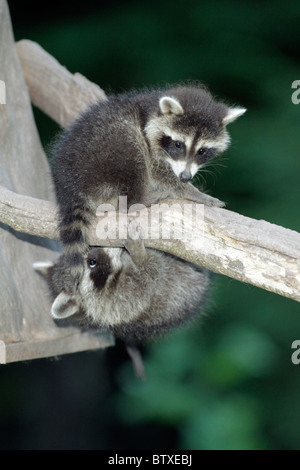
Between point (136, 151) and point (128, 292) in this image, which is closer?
point (136, 151)

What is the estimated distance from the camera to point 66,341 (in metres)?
4.54

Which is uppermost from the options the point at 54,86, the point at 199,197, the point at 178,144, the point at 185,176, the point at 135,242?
the point at 54,86

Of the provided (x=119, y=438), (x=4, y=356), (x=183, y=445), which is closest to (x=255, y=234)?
(x=4, y=356)

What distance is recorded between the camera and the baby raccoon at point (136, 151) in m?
3.73

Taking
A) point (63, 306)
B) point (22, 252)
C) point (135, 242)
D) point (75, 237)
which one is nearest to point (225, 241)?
point (135, 242)

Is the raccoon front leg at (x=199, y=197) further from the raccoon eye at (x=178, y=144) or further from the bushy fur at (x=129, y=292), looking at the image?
the bushy fur at (x=129, y=292)

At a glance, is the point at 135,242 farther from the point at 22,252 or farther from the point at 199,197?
the point at 22,252

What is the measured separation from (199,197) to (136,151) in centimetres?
44

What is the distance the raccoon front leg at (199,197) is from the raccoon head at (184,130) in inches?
3.6

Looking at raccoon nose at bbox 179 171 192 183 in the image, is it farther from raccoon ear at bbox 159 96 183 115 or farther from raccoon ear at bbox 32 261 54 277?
raccoon ear at bbox 32 261 54 277

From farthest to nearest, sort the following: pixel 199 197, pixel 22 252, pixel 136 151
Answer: pixel 22 252
pixel 136 151
pixel 199 197

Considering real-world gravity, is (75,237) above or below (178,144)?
below

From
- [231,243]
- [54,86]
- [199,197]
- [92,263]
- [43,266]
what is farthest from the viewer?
[54,86]

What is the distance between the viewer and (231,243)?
319 centimetres
